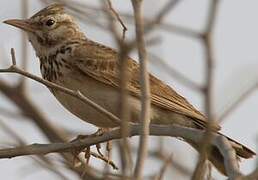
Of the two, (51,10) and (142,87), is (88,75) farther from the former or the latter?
(142,87)

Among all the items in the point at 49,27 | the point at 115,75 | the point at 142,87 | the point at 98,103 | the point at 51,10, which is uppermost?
the point at 142,87

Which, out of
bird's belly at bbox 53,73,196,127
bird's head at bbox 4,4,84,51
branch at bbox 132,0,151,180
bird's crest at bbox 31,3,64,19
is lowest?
bird's belly at bbox 53,73,196,127

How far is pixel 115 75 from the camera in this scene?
7.46m

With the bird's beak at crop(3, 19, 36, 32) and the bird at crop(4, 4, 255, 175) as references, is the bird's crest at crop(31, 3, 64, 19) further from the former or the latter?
the bird's beak at crop(3, 19, 36, 32)

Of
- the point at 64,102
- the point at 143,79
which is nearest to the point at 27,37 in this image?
the point at 64,102

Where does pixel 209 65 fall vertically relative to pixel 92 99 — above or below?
above

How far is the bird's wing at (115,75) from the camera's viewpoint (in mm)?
7312

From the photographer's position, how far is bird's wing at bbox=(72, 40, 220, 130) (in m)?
7.31

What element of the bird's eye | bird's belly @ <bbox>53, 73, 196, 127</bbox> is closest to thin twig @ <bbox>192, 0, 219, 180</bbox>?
bird's belly @ <bbox>53, 73, 196, 127</bbox>

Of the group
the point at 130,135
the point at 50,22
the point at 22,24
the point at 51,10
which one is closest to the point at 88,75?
the point at 22,24

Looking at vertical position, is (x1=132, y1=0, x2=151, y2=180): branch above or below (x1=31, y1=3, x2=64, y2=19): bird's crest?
above

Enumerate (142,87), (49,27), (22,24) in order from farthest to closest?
(49,27) < (22,24) < (142,87)

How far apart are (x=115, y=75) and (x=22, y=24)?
1071 millimetres

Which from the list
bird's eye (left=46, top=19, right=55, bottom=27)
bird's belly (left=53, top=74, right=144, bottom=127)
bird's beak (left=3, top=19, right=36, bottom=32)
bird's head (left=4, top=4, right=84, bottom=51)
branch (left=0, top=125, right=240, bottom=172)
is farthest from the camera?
bird's eye (left=46, top=19, right=55, bottom=27)
